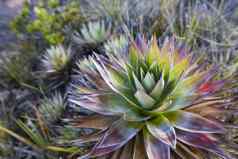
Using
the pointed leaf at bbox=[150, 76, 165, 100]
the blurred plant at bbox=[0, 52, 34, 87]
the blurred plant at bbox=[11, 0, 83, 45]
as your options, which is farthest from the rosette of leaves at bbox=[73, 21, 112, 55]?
the pointed leaf at bbox=[150, 76, 165, 100]

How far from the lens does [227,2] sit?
309cm

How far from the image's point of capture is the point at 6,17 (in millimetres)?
4184

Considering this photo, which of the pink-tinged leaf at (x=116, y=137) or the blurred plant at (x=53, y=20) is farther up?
the blurred plant at (x=53, y=20)

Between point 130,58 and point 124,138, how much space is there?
0.39 metres

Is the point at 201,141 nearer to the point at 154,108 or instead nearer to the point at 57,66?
the point at 154,108

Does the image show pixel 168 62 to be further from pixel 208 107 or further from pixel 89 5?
pixel 89 5

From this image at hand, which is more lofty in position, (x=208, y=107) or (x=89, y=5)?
(x=89, y=5)

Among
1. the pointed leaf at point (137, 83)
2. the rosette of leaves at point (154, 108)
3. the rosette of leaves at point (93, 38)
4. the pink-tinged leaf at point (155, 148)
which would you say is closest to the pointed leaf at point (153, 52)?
the rosette of leaves at point (154, 108)

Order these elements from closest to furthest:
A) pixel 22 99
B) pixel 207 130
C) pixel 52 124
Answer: pixel 207 130, pixel 52 124, pixel 22 99

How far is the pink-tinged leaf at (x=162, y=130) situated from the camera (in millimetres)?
1439

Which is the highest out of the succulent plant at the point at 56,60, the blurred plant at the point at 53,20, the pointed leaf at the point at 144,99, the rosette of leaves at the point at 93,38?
the blurred plant at the point at 53,20

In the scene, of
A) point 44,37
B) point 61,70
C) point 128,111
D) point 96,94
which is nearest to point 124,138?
point 128,111

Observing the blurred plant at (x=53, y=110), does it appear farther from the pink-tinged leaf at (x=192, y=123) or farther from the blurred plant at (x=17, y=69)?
the pink-tinged leaf at (x=192, y=123)

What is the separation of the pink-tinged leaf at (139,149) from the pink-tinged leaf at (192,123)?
159 millimetres
